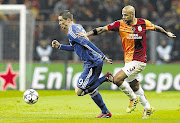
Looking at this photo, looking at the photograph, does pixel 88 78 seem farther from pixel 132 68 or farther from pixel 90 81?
pixel 132 68

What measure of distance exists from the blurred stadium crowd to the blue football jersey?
861 cm

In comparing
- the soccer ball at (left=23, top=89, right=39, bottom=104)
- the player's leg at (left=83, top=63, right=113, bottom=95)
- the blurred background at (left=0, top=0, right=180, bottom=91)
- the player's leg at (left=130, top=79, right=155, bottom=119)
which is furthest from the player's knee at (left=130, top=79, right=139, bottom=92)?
the blurred background at (left=0, top=0, right=180, bottom=91)

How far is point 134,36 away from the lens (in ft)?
26.7

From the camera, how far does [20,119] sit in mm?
7832

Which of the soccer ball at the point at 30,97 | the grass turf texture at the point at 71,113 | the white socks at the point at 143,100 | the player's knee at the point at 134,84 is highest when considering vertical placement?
the player's knee at the point at 134,84

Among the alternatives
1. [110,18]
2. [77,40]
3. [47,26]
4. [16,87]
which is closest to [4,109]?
[77,40]

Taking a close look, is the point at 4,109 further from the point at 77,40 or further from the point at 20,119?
the point at 77,40

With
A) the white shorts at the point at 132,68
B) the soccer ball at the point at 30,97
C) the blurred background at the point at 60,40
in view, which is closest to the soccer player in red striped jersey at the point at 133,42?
the white shorts at the point at 132,68

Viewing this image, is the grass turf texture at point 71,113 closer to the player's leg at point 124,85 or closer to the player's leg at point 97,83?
the player's leg at point 124,85

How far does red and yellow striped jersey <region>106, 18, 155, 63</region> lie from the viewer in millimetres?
8125

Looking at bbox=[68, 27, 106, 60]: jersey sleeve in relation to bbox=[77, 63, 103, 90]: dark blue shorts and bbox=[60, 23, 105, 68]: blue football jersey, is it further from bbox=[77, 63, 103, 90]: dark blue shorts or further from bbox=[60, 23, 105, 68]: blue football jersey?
bbox=[77, 63, 103, 90]: dark blue shorts

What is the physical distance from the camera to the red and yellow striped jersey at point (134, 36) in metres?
8.12

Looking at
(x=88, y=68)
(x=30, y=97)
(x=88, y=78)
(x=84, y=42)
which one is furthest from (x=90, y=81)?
(x=30, y=97)

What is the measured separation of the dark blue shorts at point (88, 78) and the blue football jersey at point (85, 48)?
94 mm
